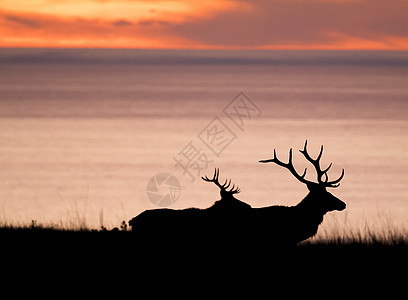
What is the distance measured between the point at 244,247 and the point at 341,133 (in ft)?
127

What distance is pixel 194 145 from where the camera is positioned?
4212 centimetres

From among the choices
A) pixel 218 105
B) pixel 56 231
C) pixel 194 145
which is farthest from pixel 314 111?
pixel 56 231

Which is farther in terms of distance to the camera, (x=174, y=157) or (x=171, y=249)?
(x=174, y=157)

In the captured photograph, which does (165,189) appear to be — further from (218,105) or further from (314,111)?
(218,105)
